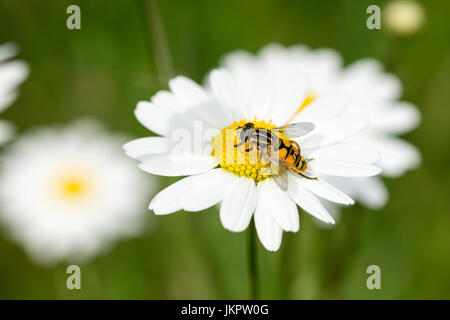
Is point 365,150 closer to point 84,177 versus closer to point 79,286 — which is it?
point 79,286

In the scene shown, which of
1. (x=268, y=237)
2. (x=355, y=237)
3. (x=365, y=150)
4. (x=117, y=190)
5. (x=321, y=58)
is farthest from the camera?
(x=117, y=190)

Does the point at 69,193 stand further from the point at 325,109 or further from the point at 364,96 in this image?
the point at 325,109

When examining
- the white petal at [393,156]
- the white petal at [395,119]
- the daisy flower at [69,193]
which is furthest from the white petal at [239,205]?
the daisy flower at [69,193]

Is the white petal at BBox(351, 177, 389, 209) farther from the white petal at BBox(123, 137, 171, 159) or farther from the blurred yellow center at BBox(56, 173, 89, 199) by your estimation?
the blurred yellow center at BBox(56, 173, 89, 199)

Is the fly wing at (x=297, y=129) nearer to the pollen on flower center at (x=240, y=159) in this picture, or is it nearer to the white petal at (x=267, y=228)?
the pollen on flower center at (x=240, y=159)

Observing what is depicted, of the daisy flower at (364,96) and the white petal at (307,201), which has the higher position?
the daisy flower at (364,96)

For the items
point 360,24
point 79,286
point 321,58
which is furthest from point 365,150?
point 360,24

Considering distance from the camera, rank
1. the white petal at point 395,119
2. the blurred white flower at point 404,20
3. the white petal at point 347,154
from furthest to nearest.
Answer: the blurred white flower at point 404,20
the white petal at point 395,119
the white petal at point 347,154
